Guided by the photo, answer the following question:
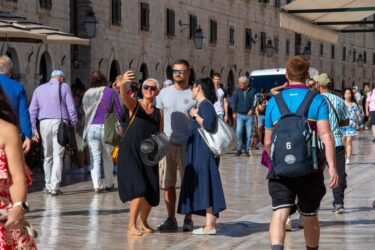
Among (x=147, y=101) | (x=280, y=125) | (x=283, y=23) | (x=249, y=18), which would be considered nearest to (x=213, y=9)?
(x=249, y=18)

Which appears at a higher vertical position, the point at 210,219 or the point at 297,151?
the point at 297,151

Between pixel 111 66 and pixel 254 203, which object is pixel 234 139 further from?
pixel 111 66

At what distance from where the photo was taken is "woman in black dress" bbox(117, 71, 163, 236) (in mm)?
10250

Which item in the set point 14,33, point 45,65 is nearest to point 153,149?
point 14,33

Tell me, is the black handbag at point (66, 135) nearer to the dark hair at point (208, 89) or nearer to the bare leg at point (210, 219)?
the dark hair at point (208, 89)

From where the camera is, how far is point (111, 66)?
34.6m

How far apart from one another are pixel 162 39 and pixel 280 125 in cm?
3090

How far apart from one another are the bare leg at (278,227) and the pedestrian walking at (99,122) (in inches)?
284

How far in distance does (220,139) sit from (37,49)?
18674 mm

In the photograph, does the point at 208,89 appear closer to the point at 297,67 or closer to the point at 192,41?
the point at 297,67

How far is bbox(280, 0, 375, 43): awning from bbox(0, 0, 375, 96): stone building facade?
36.1ft

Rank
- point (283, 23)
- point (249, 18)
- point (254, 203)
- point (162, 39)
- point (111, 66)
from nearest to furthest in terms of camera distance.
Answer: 1. point (254, 203)
2. point (283, 23)
3. point (111, 66)
4. point (162, 39)
5. point (249, 18)

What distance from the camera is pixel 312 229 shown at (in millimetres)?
7996

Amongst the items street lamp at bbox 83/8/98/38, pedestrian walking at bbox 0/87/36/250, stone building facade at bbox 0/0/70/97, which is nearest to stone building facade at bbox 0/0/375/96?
stone building facade at bbox 0/0/70/97
